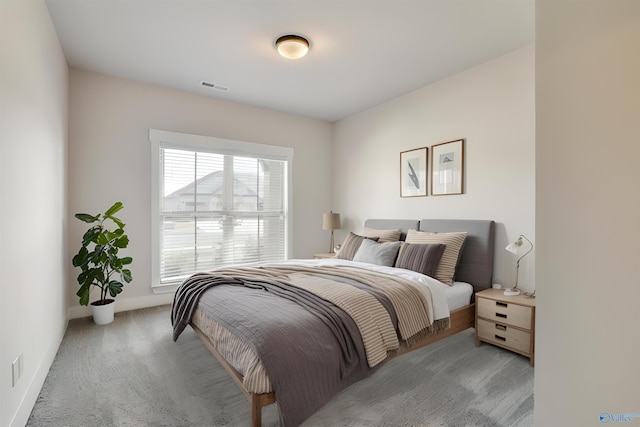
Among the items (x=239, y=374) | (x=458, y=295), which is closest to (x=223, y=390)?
(x=239, y=374)

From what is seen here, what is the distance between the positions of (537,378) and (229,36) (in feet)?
10.4

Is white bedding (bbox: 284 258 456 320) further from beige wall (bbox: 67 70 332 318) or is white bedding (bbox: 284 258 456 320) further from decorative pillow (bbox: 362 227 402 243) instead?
beige wall (bbox: 67 70 332 318)

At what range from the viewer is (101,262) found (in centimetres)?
316

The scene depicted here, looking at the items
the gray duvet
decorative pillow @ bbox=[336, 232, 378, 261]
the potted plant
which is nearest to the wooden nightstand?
the gray duvet

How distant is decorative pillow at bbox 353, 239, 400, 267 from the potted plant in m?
2.56

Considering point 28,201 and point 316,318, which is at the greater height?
point 28,201

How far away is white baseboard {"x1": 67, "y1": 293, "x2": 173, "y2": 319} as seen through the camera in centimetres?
336

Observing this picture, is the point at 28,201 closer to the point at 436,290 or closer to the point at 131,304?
the point at 131,304

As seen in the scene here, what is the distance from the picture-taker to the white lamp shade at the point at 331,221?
481 centimetres

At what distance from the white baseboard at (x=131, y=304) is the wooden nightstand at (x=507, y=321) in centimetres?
360

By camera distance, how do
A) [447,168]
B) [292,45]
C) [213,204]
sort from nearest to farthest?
[292,45] < [447,168] < [213,204]

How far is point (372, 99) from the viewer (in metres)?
4.24

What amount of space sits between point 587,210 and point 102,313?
399cm

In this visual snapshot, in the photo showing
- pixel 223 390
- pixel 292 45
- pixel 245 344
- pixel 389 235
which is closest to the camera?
pixel 245 344
